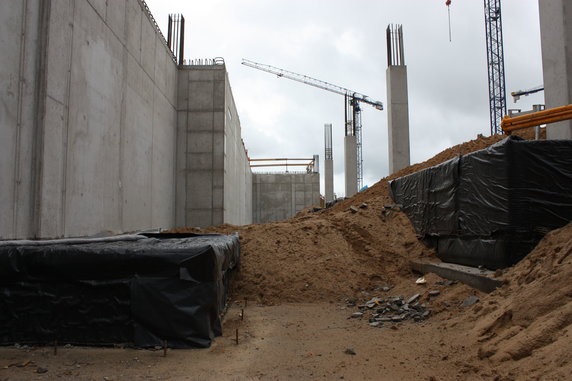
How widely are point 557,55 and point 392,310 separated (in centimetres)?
801

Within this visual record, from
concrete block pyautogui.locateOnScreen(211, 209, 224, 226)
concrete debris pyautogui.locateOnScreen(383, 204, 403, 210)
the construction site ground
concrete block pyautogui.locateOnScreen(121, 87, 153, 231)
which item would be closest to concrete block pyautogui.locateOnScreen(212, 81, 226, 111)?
concrete block pyautogui.locateOnScreen(121, 87, 153, 231)

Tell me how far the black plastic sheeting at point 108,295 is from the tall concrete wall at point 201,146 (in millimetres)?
10778

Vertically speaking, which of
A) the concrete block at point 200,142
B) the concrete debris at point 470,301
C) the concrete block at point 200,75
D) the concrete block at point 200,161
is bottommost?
the concrete debris at point 470,301

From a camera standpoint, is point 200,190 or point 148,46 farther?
point 200,190

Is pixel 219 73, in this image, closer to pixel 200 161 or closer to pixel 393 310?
pixel 200 161

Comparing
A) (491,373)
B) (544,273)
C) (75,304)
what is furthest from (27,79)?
(544,273)

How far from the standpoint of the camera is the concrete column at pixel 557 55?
989 centimetres

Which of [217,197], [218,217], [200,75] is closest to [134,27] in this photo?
[200,75]

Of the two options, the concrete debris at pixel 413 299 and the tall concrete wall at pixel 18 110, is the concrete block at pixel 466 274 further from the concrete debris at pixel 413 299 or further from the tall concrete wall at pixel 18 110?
the tall concrete wall at pixel 18 110

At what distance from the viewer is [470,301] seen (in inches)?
240

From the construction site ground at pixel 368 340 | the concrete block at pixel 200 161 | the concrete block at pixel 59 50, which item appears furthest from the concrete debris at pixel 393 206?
the concrete block at pixel 59 50

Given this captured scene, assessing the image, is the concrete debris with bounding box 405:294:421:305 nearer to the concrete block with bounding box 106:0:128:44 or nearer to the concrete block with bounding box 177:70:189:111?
the concrete block with bounding box 106:0:128:44

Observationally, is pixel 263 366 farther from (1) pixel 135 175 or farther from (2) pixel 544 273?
(1) pixel 135 175

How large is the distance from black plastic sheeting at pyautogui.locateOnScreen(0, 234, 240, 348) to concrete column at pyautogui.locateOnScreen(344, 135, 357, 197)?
2676 centimetres
